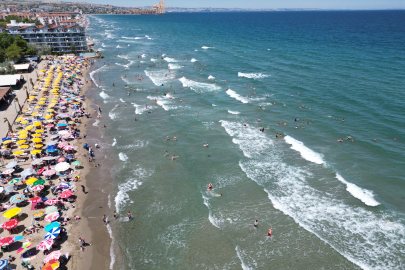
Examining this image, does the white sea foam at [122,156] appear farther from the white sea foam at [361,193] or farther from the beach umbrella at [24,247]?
the white sea foam at [361,193]

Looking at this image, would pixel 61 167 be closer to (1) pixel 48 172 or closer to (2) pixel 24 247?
(1) pixel 48 172

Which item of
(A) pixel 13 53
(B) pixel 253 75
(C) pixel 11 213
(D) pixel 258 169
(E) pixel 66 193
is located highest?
(A) pixel 13 53

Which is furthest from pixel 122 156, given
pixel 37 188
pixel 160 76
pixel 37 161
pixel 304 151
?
pixel 160 76

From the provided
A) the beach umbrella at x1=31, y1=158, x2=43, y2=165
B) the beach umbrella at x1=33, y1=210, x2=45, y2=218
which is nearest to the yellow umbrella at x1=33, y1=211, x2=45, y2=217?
the beach umbrella at x1=33, y1=210, x2=45, y2=218

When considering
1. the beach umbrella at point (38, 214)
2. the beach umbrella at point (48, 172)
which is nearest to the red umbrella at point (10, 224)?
the beach umbrella at point (38, 214)

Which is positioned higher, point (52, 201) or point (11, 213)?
point (11, 213)

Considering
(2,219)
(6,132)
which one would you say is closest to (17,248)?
(2,219)

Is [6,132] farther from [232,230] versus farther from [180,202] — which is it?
[232,230]
